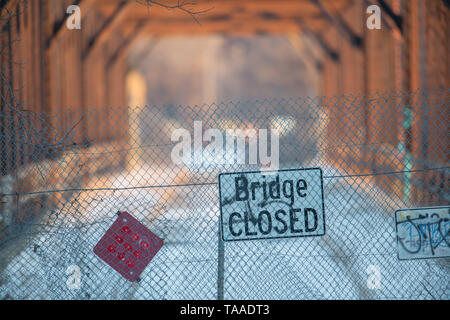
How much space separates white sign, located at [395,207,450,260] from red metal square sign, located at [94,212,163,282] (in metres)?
2.29

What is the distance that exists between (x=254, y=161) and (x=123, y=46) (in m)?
15.3

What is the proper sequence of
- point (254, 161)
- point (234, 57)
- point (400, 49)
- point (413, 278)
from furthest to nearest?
point (234, 57) → point (400, 49) → point (254, 161) → point (413, 278)

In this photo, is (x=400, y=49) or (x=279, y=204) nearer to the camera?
(x=279, y=204)

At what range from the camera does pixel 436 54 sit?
8.77 metres

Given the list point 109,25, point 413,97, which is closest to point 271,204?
point 413,97

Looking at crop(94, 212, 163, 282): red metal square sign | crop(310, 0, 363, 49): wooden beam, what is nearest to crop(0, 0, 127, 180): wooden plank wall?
crop(94, 212, 163, 282): red metal square sign

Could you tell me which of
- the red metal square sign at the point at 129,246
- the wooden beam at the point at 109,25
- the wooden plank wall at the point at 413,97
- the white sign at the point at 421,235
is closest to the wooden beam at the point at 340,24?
the wooden plank wall at the point at 413,97

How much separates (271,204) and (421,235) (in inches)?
58.1
